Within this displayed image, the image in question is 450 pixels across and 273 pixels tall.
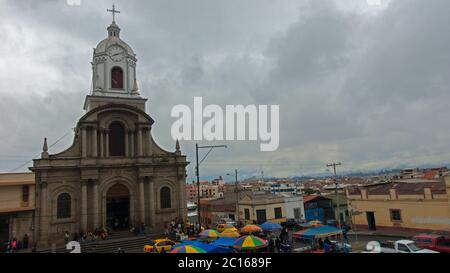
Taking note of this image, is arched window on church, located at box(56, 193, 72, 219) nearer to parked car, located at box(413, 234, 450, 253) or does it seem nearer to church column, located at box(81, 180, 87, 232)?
church column, located at box(81, 180, 87, 232)

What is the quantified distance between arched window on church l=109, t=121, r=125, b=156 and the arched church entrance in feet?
10.9

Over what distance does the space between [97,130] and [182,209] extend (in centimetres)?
1092

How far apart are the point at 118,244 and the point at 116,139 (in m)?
10.3

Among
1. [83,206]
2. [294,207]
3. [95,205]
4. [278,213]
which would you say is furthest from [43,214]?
[294,207]

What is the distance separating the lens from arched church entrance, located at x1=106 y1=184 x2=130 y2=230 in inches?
1146

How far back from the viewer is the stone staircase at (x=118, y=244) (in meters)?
23.6

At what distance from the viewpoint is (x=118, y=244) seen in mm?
24656

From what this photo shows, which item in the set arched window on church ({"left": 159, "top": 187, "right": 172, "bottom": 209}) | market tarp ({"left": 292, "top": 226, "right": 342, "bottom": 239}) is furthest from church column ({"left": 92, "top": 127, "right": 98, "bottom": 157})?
market tarp ({"left": 292, "top": 226, "right": 342, "bottom": 239})

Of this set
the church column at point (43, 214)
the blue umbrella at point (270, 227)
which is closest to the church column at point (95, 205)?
the church column at point (43, 214)

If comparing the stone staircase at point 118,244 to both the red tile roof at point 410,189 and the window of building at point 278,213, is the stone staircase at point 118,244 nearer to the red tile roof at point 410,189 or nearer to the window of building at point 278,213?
the window of building at point 278,213

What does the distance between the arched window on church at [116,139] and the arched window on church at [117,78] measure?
435 cm

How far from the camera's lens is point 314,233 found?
20234mm

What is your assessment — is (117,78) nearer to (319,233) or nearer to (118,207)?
(118,207)
